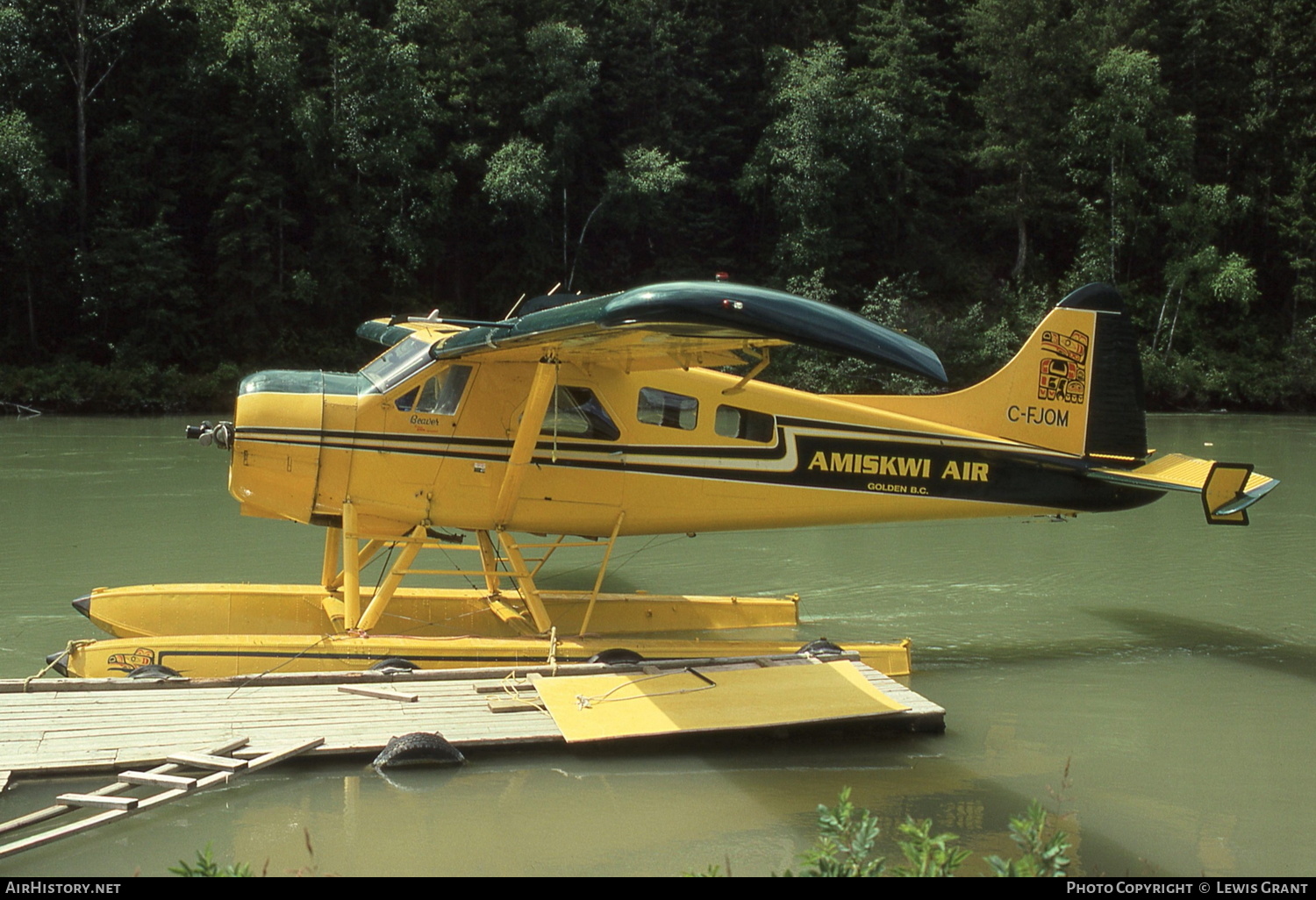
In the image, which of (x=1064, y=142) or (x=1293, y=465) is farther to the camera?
(x=1064, y=142)

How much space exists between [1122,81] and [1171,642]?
116ft

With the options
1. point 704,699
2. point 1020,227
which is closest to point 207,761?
point 704,699

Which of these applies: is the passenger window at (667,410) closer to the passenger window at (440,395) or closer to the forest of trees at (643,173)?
the passenger window at (440,395)

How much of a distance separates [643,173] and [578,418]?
29.9 meters

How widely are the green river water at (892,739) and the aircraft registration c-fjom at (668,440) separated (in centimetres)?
147

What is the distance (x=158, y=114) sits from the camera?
33438 mm

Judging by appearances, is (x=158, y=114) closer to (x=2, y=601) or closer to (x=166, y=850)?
(x=2, y=601)

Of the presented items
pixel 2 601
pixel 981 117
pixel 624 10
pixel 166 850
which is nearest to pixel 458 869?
pixel 166 850

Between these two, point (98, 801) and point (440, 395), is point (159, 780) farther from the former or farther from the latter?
point (440, 395)

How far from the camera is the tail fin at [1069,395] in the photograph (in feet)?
29.9

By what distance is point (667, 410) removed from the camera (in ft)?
28.1

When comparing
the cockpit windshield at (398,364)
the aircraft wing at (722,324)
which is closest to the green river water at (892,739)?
the aircraft wing at (722,324)

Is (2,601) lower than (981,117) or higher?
lower

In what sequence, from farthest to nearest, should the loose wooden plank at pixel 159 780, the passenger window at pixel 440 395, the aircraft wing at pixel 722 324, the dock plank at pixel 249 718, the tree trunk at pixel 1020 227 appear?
the tree trunk at pixel 1020 227, the passenger window at pixel 440 395, the dock plank at pixel 249 718, the loose wooden plank at pixel 159 780, the aircraft wing at pixel 722 324
